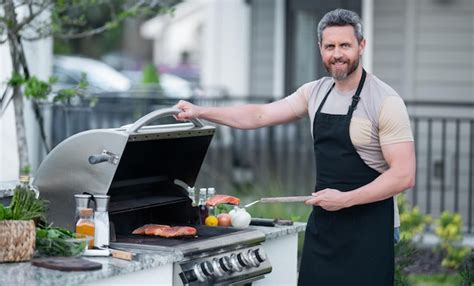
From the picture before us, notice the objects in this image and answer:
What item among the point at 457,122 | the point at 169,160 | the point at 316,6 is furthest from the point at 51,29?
the point at 316,6

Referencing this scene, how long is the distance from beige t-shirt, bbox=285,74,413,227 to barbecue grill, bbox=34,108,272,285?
685 millimetres

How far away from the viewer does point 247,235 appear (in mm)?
4992

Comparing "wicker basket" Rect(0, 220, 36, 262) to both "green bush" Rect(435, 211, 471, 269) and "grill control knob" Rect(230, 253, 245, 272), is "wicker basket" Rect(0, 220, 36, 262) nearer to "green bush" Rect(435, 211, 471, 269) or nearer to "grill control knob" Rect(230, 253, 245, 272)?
"grill control knob" Rect(230, 253, 245, 272)

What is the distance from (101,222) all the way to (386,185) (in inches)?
48.4

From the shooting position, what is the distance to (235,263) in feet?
15.8

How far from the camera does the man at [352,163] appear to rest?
15.2ft

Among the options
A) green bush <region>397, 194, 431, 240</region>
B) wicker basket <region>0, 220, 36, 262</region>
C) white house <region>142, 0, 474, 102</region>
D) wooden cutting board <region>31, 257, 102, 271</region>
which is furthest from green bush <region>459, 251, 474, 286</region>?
white house <region>142, 0, 474, 102</region>

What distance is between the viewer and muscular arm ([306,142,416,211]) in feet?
15.1

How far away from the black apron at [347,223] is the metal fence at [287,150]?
5453mm

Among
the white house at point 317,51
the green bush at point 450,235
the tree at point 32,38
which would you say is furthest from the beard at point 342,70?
the white house at point 317,51

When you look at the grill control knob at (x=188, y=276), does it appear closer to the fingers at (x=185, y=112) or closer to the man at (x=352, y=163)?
the man at (x=352, y=163)

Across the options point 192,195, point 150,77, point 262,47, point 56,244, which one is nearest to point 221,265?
point 192,195

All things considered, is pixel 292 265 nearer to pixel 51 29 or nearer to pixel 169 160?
pixel 169 160

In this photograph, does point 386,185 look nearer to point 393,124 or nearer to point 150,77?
point 393,124
